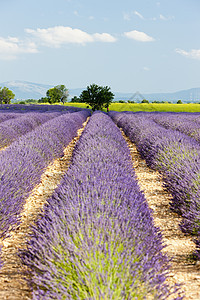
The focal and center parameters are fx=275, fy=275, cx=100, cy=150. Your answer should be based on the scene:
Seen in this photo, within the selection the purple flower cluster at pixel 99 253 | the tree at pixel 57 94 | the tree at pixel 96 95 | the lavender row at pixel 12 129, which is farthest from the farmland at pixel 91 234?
the tree at pixel 57 94

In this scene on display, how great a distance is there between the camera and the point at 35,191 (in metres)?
3.57

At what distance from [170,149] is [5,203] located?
257 centimetres

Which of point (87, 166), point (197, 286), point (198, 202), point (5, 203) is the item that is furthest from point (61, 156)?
point (197, 286)

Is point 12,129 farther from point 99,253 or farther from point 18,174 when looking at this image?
point 99,253

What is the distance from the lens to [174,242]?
2266mm

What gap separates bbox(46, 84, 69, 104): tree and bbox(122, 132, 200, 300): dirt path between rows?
66.0 meters

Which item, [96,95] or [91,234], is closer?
[91,234]

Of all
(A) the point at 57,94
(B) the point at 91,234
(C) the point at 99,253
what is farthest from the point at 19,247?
(A) the point at 57,94

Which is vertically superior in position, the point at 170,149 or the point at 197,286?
the point at 170,149

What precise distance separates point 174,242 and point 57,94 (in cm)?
7003

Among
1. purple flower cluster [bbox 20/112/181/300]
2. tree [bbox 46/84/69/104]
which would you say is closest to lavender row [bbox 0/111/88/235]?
purple flower cluster [bbox 20/112/181/300]

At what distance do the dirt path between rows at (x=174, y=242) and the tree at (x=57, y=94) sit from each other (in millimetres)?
65989

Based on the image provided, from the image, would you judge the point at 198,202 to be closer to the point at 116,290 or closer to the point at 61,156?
the point at 116,290

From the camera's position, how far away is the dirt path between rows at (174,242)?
66.8 inches
